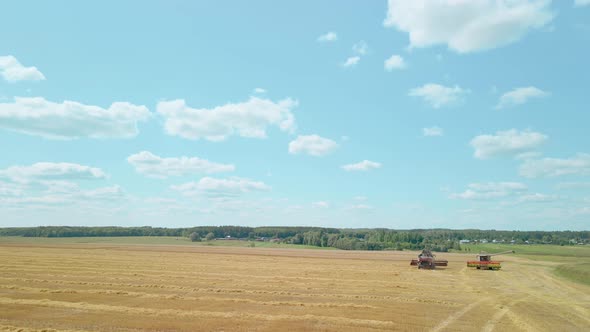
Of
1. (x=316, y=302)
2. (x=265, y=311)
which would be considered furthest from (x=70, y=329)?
(x=316, y=302)

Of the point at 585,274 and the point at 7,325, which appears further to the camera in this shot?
the point at 585,274

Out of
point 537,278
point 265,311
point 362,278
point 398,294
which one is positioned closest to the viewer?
point 265,311

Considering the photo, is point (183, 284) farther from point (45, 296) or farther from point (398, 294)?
point (398, 294)

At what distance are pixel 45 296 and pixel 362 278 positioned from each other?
90.0 feet

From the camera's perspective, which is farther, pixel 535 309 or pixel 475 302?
pixel 475 302

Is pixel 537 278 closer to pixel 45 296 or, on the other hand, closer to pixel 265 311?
pixel 265 311

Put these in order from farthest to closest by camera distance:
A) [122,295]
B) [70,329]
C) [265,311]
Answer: [122,295]
[265,311]
[70,329]

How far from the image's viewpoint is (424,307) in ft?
82.6

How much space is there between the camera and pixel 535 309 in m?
25.2

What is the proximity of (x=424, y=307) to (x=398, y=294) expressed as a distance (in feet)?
17.7

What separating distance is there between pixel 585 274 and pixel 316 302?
129 ft

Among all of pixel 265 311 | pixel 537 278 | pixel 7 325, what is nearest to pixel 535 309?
pixel 265 311

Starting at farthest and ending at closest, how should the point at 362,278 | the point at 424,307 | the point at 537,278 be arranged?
the point at 537,278, the point at 362,278, the point at 424,307

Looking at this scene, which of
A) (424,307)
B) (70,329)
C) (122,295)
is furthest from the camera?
(122,295)
